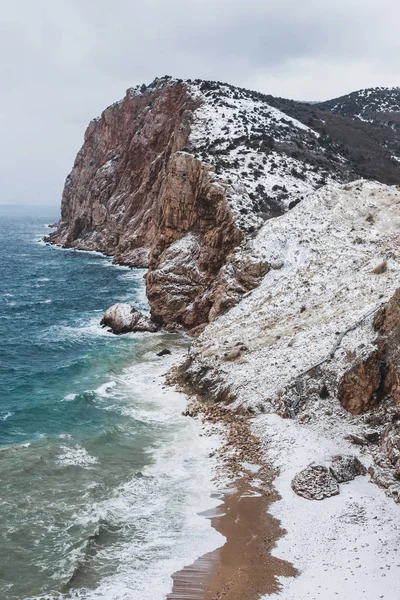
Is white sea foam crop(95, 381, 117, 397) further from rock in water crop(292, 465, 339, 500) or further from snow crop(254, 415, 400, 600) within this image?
rock in water crop(292, 465, 339, 500)

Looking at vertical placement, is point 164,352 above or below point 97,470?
above

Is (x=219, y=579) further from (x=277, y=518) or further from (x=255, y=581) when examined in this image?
(x=277, y=518)

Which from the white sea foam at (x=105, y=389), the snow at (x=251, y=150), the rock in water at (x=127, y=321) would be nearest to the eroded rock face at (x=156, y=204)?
the rock in water at (x=127, y=321)

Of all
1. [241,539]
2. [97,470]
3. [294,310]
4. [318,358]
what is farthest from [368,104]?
[241,539]

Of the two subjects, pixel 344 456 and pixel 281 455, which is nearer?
pixel 344 456

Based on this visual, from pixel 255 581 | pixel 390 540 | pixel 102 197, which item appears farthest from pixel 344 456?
pixel 102 197

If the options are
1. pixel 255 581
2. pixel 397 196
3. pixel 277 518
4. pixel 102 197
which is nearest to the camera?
pixel 255 581

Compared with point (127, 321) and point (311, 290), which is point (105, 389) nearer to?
point (127, 321)
